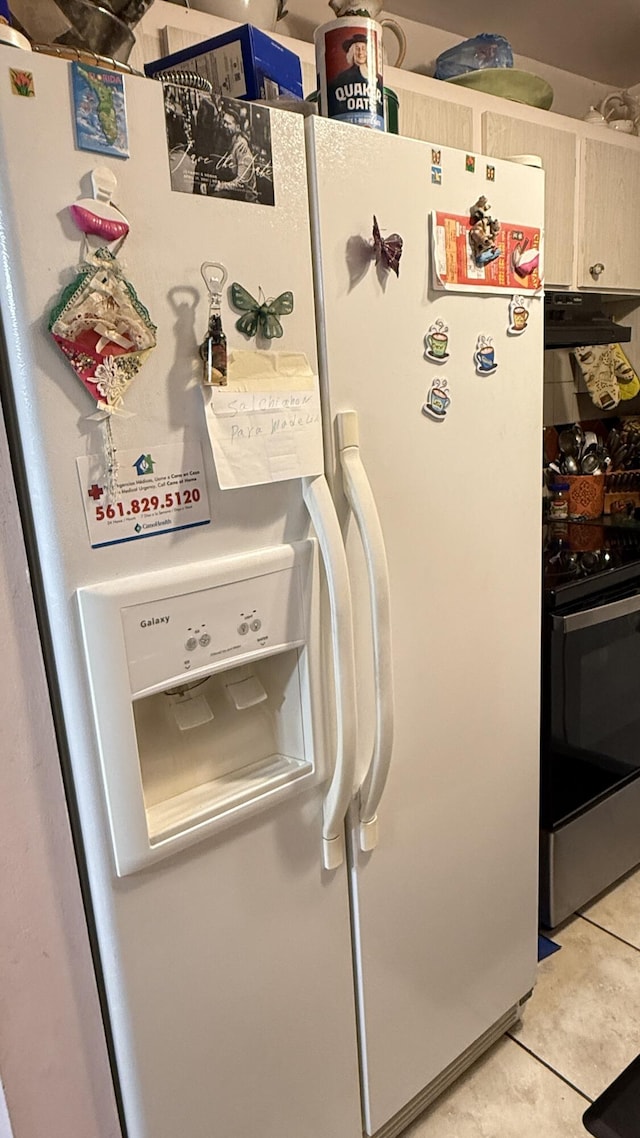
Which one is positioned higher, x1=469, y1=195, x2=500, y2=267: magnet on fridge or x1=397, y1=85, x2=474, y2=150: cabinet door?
x1=397, y1=85, x2=474, y2=150: cabinet door

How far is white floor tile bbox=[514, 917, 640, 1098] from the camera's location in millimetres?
1628

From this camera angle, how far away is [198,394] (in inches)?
36.8

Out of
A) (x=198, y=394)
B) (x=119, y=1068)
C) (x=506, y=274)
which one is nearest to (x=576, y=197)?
(x=506, y=274)

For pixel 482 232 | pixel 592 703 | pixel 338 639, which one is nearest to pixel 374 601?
pixel 338 639

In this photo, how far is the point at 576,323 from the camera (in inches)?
80.4

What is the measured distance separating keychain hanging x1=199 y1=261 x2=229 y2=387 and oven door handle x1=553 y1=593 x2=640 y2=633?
43.1 inches

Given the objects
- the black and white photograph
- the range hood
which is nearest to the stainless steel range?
the range hood

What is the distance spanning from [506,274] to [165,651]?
0.88 metres

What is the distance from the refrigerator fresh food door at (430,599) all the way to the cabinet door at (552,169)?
704 mm

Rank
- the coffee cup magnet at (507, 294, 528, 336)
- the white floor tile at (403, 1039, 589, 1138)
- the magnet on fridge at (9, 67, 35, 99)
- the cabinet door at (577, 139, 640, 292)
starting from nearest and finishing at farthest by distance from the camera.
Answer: the magnet on fridge at (9, 67, 35, 99)
the coffee cup magnet at (507, 294, 528, 336)
the white floor tile at (403, 1039, 589, 1138)
the cabinet door at (577, 139, 640, 292)

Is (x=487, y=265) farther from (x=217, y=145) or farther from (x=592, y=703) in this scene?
(x=592, y=703)

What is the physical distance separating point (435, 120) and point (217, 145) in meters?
1.11

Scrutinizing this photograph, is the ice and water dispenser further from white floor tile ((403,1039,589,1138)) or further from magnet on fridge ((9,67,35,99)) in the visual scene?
white floor tile ((403,1039,589,1138))

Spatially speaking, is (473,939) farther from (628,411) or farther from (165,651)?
(628,411)
